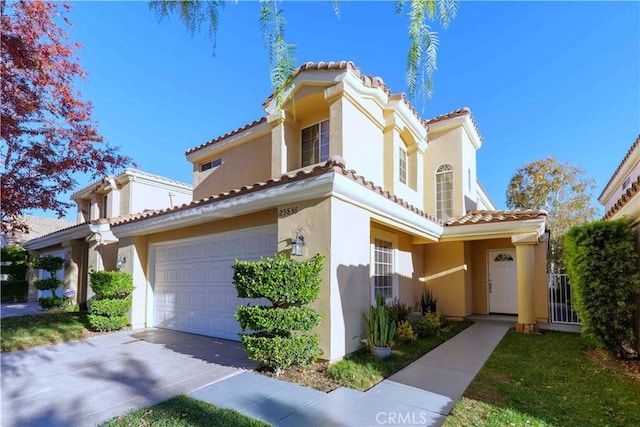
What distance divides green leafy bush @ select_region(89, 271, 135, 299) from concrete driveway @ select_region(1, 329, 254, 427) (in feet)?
6.02

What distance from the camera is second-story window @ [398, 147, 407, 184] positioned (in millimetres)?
12830

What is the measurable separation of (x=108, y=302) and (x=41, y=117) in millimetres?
6116

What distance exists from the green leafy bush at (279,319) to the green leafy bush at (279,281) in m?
0.20

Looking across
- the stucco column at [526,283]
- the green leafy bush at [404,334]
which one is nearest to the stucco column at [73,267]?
the green leafy bush at [404,334]

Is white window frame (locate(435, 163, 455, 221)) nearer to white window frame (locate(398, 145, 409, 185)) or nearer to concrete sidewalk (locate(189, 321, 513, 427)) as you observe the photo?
white window frame (locate(398, 145, 409, 185))

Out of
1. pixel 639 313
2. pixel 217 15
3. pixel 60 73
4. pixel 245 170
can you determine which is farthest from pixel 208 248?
pixel 639 313

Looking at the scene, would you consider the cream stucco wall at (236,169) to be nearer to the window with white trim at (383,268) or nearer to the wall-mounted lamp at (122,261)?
the wall-mounted lamp at (122,261)

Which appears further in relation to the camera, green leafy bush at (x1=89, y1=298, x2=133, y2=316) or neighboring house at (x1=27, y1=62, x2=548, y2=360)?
green leafy bush at (x1=89, y1=298, x2=133, y2=316)

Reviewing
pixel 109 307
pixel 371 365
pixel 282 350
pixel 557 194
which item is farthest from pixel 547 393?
pixel 557 194

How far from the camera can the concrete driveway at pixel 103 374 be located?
5.16 meters

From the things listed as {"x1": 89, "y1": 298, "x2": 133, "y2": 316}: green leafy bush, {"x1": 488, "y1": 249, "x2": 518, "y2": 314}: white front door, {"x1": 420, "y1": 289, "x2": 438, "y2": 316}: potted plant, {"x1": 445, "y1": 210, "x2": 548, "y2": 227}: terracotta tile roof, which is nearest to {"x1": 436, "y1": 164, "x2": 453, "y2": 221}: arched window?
{"x1": 445, "y1": 210, "x2": 548, "y2": 227}: terracotta tile roof

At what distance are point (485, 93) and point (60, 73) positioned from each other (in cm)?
1163

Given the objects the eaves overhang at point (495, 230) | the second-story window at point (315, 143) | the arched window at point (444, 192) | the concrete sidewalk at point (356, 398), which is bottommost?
the concrete sidewalk at point (356, 398)

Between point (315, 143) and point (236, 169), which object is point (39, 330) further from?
point (315, 143)
